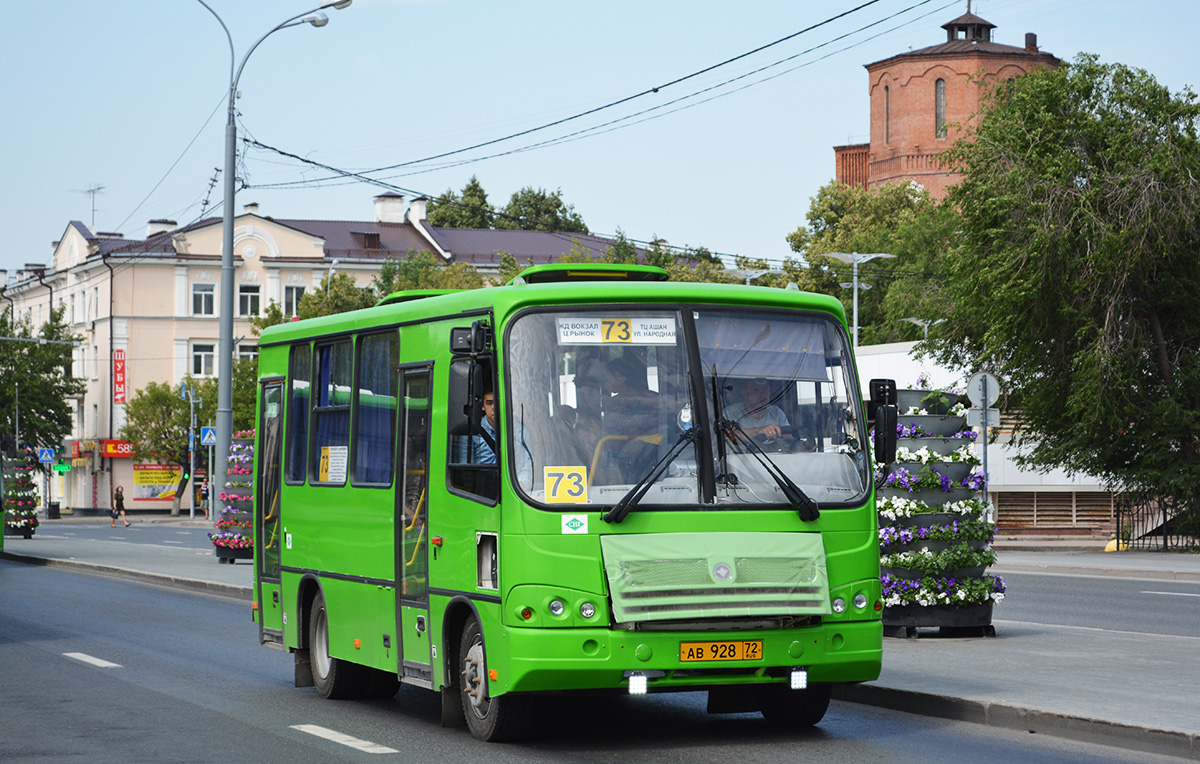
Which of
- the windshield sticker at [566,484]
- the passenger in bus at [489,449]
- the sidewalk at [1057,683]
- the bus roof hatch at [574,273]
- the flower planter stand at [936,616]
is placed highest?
the bus roof hatch at [574,273]

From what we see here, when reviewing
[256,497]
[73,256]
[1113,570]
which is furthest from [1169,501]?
[73,256]

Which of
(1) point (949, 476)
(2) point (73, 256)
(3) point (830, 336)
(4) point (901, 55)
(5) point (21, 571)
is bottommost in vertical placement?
(5) point (21, 571)

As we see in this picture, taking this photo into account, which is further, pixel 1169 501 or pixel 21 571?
pixel 1169 501

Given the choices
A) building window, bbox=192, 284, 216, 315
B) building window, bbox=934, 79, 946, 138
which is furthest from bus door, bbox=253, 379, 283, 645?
building window, bbox=934, 79, 946, 138

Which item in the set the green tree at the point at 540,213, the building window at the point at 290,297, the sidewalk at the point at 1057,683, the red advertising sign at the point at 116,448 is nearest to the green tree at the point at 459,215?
the green tree at the point at 540,213

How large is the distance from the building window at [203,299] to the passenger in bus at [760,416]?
81575 mm

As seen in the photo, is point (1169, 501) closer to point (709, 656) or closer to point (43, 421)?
point (709, 656)

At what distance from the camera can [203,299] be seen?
88.8 m

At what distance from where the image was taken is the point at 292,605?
519 inches

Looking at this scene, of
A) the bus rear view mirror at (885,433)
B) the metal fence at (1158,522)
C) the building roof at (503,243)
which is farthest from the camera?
the building roof at (503,243)

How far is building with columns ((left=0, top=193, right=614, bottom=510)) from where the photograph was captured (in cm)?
8719

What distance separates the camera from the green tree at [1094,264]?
34375 mm

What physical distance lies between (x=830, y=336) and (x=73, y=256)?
88.6 meters

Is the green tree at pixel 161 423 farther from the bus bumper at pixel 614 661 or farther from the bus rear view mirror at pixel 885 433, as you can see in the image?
the bus bumper at pixel 614 661
